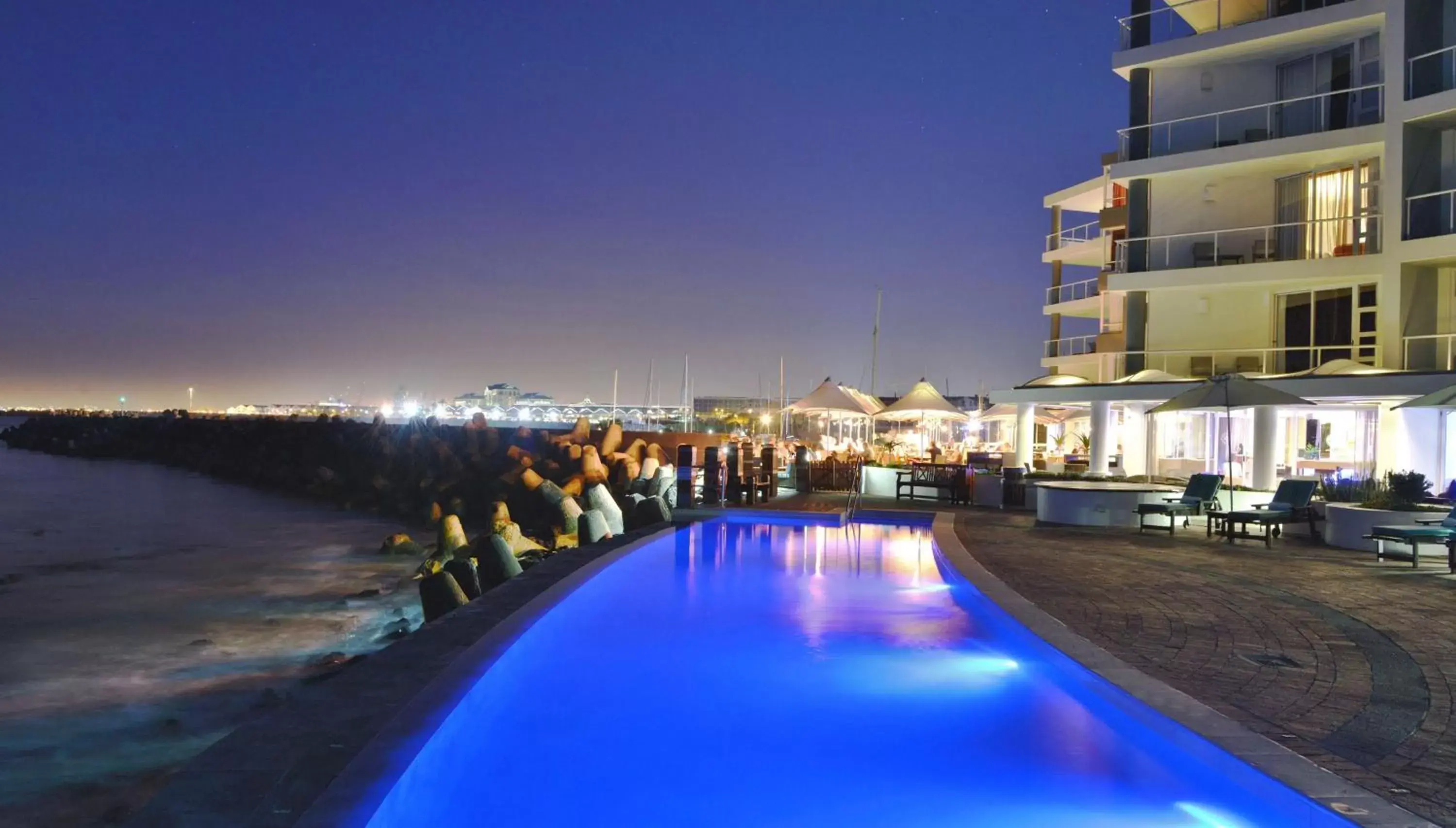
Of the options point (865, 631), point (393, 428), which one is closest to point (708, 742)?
A: point (865, 631)

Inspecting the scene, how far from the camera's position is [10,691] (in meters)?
10.6

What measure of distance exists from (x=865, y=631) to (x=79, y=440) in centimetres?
8450

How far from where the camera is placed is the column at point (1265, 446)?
16.9 meters

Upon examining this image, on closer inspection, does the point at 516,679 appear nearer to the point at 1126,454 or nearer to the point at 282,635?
the point at 282,635

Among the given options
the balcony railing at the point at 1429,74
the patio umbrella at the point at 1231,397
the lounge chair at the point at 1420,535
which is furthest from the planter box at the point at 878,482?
the balcony railing at the point at 1429,74

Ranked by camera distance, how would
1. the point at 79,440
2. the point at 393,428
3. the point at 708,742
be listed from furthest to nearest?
the point at 79,440
the point at 393,428
the point at 708,742

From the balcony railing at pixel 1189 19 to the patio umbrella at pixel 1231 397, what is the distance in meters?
10.9

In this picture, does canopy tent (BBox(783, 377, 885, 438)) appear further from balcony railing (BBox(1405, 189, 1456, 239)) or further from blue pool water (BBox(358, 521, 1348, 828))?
blue pool water (BBox(358, 521, 1348, 828))

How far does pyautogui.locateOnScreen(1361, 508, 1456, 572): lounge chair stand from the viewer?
32.9 ft

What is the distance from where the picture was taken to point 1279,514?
12500 mm

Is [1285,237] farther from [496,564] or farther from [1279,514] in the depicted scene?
[496,564]

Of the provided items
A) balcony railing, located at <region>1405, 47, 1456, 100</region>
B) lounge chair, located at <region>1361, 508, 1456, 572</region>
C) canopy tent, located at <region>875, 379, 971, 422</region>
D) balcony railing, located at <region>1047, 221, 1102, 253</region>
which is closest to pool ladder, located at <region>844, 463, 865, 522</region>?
canopy tent, located at <region>875, 379, 971, 422</region>

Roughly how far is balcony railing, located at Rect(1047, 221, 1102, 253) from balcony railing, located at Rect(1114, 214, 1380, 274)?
8.60 m

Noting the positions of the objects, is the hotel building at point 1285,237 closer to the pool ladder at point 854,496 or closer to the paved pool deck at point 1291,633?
the pool ladder at point 854,496
